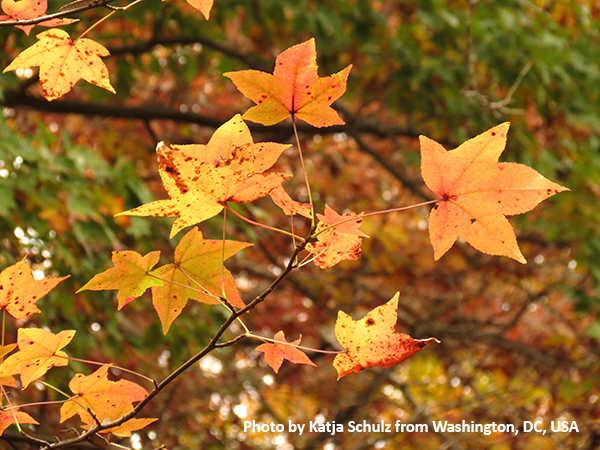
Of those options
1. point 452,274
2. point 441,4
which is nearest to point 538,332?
point 452,274

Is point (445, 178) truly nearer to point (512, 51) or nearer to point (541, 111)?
point (512, 51)

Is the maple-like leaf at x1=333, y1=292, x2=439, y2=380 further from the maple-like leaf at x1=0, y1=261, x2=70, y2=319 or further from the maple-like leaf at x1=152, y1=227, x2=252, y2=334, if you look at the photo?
the maple-like leaf at x1=0, y1=261, x2=70, y2=319

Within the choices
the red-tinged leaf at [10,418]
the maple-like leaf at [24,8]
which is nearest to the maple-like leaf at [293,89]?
the maple-like leaf at [24,8]

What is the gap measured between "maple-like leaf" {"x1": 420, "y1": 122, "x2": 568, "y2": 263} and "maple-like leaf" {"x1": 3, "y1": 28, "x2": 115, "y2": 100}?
1.76 ft

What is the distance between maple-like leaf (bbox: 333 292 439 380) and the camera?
66 cm

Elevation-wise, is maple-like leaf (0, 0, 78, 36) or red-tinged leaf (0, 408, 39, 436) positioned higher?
maple-like leaf (0, 0, 78, 36)

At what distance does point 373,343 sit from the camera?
686mm

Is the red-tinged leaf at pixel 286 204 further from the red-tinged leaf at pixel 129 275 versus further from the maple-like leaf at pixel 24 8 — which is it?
the maple-like leaf at pixel 24 8

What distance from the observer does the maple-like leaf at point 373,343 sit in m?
0.66

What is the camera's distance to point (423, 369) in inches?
255

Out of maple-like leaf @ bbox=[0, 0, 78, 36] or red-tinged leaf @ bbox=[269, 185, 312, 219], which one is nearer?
red-tinged leaf @ bbox=[269, 185, 312, 219]

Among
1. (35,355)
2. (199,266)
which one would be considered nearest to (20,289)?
(35,355)

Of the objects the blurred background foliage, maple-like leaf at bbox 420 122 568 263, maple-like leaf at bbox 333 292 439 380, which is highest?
maple-like leaf at bbox 420 122 568 263

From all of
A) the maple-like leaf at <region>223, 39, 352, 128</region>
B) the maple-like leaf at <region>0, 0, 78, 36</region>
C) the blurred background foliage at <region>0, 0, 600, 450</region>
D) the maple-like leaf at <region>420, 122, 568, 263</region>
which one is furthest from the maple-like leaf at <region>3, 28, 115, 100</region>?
the blurred background foliage at <region>0, 0, 600, 450</region>
